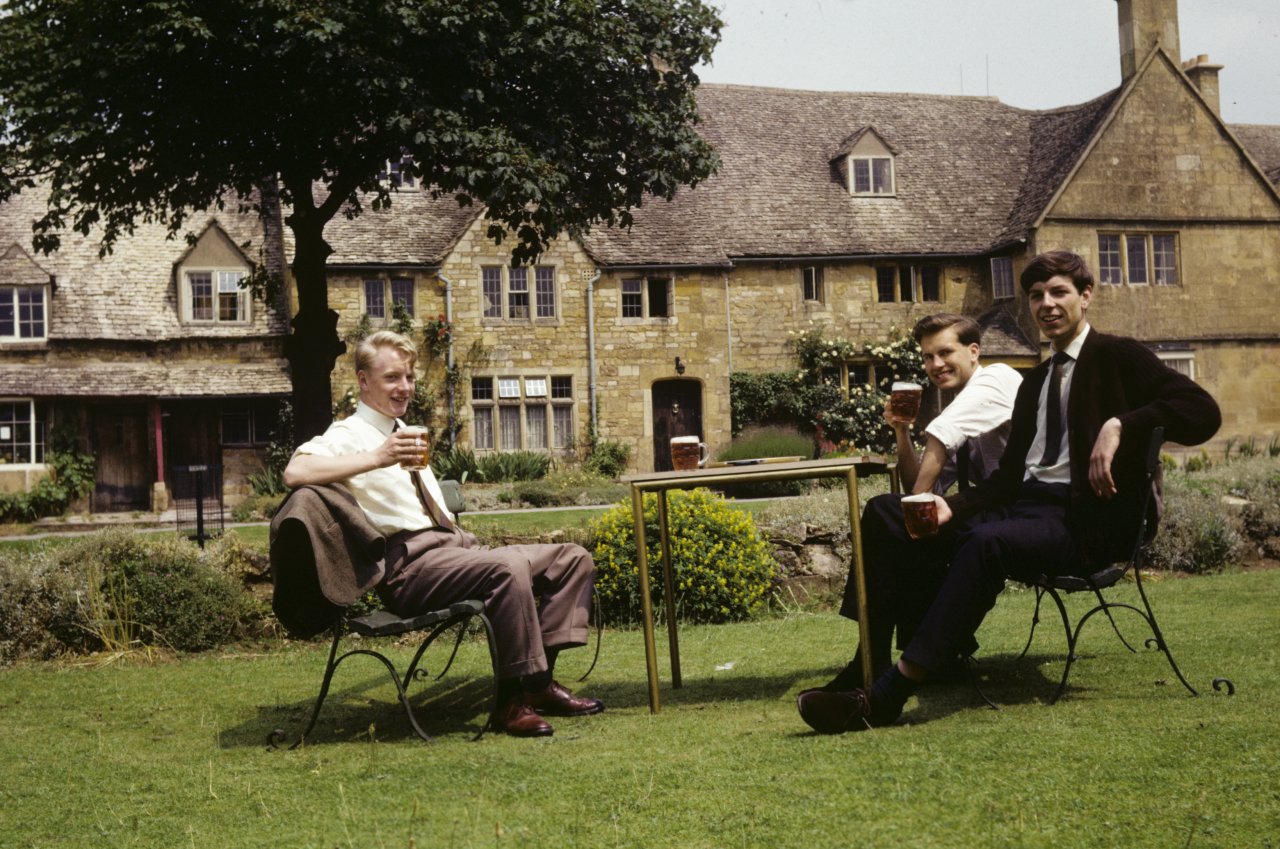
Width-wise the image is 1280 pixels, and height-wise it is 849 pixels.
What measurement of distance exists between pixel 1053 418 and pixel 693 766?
2.17m

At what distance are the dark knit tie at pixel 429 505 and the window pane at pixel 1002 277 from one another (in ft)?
82.4

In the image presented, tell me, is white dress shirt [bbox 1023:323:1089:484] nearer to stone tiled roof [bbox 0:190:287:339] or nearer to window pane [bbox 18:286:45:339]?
stone tiled roof [bbox 0:190:287:339]

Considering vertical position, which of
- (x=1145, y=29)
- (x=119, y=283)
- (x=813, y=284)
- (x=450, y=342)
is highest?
(x=1145, y=29)

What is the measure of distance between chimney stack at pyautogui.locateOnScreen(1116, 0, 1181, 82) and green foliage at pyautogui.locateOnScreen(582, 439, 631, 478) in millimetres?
14995

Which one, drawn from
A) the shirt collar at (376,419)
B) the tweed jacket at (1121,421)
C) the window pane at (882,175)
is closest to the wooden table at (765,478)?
the tweed jacket at (1121,421)

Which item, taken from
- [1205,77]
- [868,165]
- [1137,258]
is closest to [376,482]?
[868,165]

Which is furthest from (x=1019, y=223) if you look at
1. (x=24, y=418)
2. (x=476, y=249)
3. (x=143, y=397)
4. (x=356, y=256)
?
(x=24, y=418)

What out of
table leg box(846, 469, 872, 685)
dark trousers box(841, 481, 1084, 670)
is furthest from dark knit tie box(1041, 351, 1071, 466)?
table leg box(846, 469, 872, 685)

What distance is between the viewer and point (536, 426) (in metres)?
27.2

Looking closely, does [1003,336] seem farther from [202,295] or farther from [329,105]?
[202,295]

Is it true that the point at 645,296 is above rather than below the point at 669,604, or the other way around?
above

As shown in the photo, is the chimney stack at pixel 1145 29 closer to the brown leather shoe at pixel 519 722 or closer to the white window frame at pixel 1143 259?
the white window frame at pixel 1143 259

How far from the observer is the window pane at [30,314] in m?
27.0

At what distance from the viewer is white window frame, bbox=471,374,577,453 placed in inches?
1061
